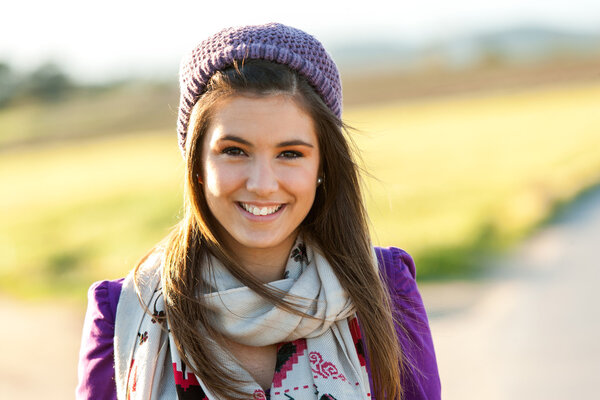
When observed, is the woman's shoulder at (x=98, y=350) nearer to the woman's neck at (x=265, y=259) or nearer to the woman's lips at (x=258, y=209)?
the woman's neck at (x=265, y=259)

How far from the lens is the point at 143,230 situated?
10.8 m

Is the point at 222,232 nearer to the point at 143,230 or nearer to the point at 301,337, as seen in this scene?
the point at 301,337

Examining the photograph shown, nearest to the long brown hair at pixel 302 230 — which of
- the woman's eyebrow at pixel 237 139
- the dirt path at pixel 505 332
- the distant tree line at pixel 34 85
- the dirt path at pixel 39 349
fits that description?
the woman's eyebrow at pixel 237 139

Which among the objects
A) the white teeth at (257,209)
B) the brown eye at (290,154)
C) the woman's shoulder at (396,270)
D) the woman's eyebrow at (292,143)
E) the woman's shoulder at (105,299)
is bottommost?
the woman's shoulder at (105,299)

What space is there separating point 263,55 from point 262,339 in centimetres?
78

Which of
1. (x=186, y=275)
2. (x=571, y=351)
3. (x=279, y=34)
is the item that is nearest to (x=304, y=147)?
(x=279, y=34)

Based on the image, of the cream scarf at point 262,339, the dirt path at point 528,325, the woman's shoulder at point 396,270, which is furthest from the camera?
the dirt path at point 528,325

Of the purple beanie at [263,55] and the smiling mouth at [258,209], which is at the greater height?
the purple beanie at [263,55]

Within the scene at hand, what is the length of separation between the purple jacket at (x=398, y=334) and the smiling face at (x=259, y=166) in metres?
0.43

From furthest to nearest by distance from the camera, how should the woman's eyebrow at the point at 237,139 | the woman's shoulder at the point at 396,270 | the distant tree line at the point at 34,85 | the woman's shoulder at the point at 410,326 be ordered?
the distant tree line at the point at 34,85
the woman's shoulder at the point at 396,270
the woman's shoulder at the point at 410,326
the woman's eyebrow at the point at 237,139

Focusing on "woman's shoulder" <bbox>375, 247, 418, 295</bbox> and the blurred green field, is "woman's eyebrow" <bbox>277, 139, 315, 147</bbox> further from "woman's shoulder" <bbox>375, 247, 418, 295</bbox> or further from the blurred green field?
the blurred green field

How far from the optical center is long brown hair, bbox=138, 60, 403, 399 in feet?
7.09

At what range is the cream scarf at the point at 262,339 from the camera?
2234mm

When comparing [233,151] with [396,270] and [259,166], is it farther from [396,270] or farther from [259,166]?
[396,270]
